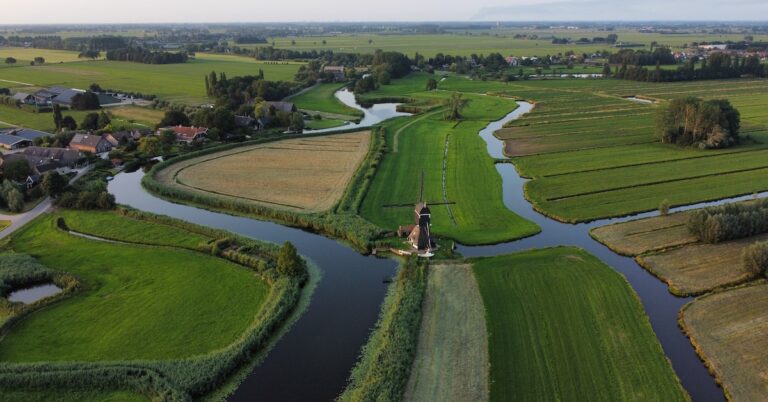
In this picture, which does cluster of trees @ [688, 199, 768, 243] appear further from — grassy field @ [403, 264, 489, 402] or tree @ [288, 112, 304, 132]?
tree @ [288, 112, 304, 132]

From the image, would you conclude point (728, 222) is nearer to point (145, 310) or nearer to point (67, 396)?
point (145, 310)

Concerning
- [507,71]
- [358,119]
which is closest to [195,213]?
[358,119]

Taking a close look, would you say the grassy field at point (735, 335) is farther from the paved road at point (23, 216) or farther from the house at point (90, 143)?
the house at point (90, 143)

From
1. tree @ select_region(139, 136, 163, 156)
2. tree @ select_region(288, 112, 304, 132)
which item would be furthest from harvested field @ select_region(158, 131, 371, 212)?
tree @ select_region(139, 136, 163, 156)

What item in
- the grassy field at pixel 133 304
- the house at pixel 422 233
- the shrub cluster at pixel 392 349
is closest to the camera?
the shrub cluster at pixel 392 349

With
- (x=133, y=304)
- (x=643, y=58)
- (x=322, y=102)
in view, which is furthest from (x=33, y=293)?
(x=643, y=58)

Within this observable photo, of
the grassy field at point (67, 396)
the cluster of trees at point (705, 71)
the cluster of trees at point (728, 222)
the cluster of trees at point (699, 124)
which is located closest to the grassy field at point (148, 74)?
the cluster of trees at point (699, 124)

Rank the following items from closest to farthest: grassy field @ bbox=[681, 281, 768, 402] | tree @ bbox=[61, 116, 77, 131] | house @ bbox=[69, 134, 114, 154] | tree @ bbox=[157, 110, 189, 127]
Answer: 1. grassy field @ bbox=[681, 281, 768, 402]
2. house @ bbox=[69, 134, 114, 154]
3. tree @ bbox=[61, 116, 77, 131]
4. tree @ bbox=[157, 110, 189, 127]
